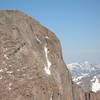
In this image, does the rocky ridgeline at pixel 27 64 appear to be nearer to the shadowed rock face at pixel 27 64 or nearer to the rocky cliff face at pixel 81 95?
the shadowed rock face at pixel 27 64

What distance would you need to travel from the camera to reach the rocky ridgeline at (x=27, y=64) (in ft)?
71.1

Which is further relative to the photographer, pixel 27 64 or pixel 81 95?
pixel 81 95

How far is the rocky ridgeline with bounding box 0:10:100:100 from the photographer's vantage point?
2167 cm

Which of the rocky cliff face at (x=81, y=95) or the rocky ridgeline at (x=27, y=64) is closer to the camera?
the rocky ridgeline at (x=27, y=64)

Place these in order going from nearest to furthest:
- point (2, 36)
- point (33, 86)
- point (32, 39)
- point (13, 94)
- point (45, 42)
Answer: point (13, 94)
point (33, 86)
point (2, 36)
point (32, 39)
point (45, 42)

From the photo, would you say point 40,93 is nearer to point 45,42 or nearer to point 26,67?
point 26,67

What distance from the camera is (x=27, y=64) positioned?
77.1ft

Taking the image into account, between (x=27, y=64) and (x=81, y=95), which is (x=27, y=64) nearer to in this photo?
(x=27, y=64)

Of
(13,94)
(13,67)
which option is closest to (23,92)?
(13,94)

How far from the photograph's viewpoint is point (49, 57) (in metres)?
26.8

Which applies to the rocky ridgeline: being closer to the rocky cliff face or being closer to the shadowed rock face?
the shadowed rock face

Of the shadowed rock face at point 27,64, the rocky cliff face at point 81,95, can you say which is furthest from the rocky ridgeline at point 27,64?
the rocky cliff face at point 81,95

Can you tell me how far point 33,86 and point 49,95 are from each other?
2357 mm

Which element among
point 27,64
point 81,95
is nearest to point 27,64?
point 27,64
